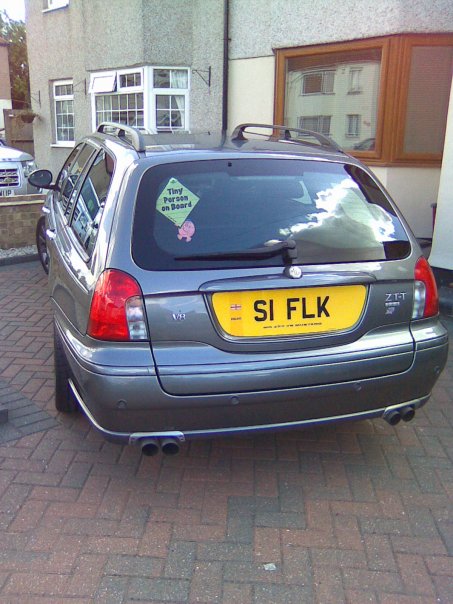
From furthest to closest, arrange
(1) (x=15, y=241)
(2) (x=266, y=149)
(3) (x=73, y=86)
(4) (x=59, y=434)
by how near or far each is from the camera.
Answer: (3) (x=73, y=86), (1) (x=15, y=241), (4) (x=59, y=434), (2) (x=266, y=149)

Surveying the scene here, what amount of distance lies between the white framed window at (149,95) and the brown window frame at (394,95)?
4.01 metres

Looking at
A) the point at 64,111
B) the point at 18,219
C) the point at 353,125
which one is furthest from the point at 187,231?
the point at 64,111

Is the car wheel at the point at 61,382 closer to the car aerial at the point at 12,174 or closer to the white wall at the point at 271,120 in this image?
the white wall at the point at 271,120

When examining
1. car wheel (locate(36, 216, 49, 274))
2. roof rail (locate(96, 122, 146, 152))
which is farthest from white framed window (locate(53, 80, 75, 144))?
roof rail (locate(96, 122, 146, 152))

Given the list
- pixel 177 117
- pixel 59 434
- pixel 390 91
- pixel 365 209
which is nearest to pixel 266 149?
pixel 365 209

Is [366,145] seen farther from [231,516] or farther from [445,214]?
[231,516]

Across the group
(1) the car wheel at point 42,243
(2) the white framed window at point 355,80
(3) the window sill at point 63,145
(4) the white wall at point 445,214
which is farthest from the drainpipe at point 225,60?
(3) the window sill at point 63,145

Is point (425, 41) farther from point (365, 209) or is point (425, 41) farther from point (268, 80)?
point (365, 209)

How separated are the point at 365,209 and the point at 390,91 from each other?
494 centimetres

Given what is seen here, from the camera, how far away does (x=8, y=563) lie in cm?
240

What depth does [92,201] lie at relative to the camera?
3.29 metres

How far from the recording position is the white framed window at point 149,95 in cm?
1075

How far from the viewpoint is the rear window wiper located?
103 inches

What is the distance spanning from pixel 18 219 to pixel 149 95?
4252mm
